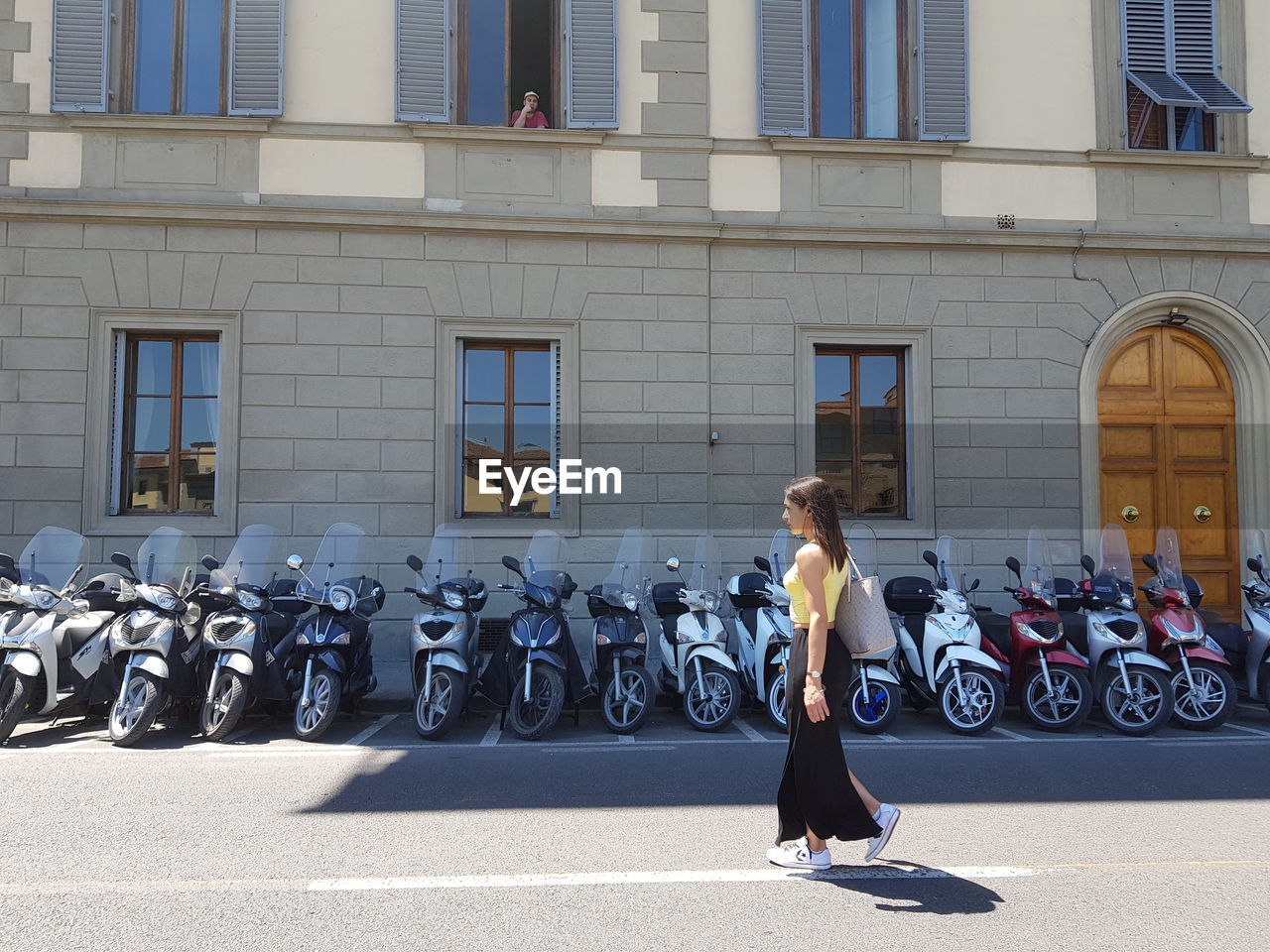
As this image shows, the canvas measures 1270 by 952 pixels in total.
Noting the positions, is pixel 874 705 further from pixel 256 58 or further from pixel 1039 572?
pixel 256 58

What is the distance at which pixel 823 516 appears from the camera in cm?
424

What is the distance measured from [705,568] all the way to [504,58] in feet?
20.9

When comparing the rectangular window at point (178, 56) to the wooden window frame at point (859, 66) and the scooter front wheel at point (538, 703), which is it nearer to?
the wooden window frame at point (859, 66)

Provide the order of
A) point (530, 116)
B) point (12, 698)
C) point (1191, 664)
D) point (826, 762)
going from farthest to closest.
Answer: point (530, 116) → point (1191, 664) → point (12, 698) → point (826, 762)

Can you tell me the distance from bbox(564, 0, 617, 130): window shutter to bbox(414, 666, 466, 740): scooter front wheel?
244 inches

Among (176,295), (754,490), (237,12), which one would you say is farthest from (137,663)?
(237,12)

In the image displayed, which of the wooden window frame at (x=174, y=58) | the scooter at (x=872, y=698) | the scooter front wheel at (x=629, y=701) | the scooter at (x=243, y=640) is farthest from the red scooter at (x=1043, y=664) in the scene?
the wooden window frame at (x=174, y=58)

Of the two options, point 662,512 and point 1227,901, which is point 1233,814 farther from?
point 662,512

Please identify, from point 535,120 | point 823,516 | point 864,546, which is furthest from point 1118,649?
point 535,120

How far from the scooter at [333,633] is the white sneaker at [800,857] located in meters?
3.88

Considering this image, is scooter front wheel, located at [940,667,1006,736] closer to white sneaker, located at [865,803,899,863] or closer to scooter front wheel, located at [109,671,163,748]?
white sneaker, located at [865,803,899,863]

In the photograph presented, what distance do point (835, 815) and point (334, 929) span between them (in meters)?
1.93

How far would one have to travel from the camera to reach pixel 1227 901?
155 inches

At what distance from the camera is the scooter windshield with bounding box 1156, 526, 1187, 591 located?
8.08 meters
